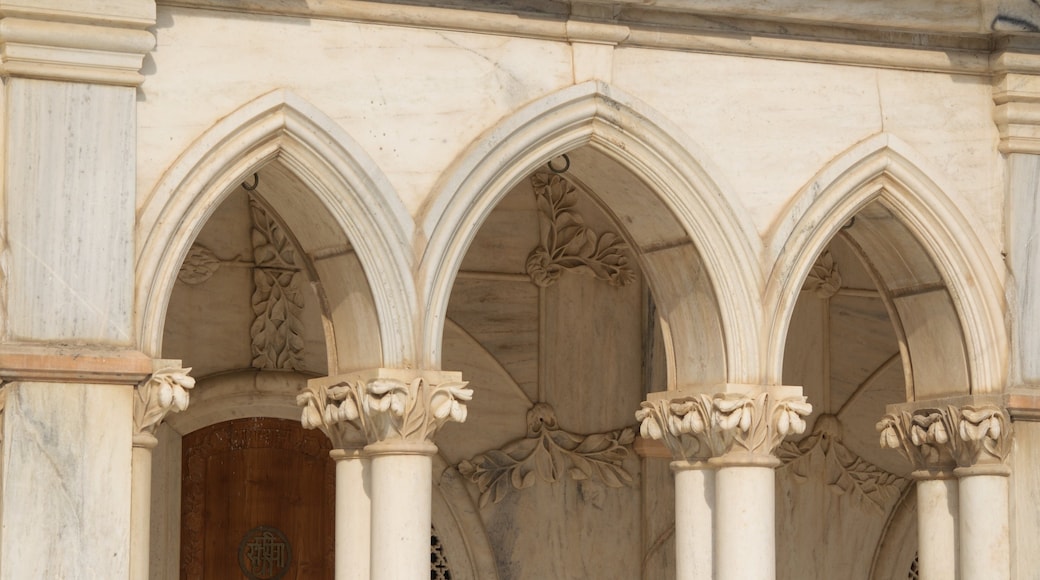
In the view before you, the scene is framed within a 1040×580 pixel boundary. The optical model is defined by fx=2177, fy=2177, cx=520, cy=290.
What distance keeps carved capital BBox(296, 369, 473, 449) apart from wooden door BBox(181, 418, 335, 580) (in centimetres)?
194

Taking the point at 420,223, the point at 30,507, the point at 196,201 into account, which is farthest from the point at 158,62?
the point at 30,507

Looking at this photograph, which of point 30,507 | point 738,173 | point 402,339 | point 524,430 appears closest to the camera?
point 30,507

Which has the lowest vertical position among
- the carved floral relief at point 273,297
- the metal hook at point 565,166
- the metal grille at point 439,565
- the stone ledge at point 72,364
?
the metal grille at point 439,565

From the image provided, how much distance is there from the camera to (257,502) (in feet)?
35.8

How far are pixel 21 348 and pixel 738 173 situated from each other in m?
3.24

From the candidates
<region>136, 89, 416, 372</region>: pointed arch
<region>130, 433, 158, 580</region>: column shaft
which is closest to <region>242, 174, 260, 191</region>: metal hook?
<region>136, 89, 416, 372</region>: pointed arch

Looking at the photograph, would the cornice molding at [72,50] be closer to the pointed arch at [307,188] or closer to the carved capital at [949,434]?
the pointed arch at [307,188]

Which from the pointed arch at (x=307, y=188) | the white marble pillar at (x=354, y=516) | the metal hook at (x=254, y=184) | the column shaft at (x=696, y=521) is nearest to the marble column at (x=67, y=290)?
the pointed arch at (x=307, y=188)

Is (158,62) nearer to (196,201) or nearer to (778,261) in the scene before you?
(196,201)

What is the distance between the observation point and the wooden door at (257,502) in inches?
424

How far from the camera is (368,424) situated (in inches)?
351

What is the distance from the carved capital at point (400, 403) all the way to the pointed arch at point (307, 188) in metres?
0.10

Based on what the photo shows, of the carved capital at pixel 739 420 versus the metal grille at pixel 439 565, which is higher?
the carved capital at pixel 739 420

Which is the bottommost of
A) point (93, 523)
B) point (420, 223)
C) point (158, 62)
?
point (93, 523)
